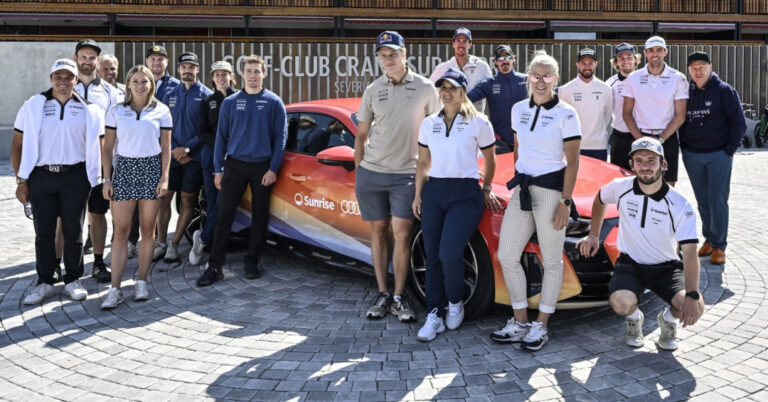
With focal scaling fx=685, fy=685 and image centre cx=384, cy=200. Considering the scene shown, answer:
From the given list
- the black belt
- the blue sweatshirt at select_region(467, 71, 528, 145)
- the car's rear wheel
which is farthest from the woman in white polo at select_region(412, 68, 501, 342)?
the black belt

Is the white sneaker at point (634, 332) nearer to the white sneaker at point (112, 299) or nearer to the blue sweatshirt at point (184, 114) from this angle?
the white sneaker at point (112, 299)

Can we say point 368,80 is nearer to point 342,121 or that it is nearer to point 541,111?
point 342,121

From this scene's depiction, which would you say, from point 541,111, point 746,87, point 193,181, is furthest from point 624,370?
point 746,87

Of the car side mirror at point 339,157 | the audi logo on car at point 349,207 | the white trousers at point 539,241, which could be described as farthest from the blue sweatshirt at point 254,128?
the white trousers at point 539,241

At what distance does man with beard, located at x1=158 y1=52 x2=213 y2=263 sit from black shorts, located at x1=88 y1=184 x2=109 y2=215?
0.66 meters

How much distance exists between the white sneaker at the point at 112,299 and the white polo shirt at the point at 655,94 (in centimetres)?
457

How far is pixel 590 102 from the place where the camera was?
617cm

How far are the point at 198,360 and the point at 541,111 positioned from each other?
2.51m

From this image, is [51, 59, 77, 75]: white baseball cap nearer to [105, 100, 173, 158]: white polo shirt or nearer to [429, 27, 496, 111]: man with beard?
[105, 100, 173, 158]: white polo shirt

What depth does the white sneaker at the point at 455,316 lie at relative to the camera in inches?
175

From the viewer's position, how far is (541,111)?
13.5ft

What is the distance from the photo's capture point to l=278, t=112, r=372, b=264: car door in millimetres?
5273

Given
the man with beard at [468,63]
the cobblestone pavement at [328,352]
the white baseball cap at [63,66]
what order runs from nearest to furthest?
the cobblestone pavement at [328,352]
the white baseball cap at [63,66]
the man with beard at [468,63]

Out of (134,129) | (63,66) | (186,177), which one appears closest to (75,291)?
(134,129)
